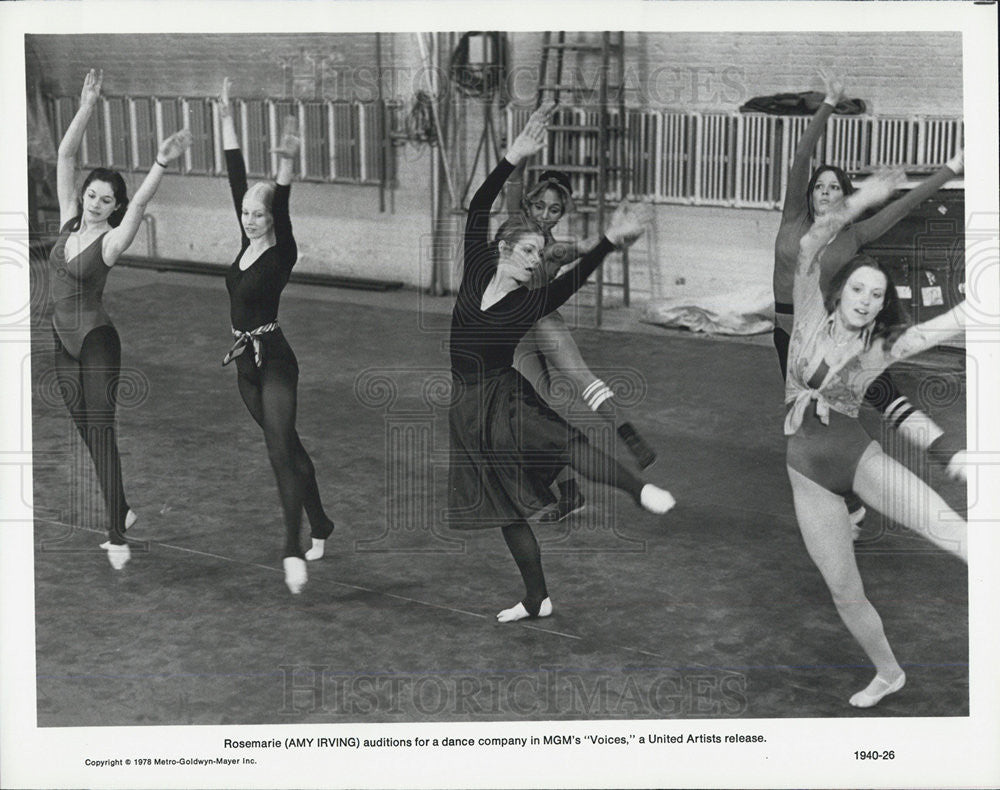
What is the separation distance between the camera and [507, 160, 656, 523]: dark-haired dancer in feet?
18.8

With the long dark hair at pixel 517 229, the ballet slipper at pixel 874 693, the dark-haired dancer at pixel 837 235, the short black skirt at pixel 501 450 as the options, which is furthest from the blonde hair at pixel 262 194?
the ballet slipper at pixel 874 693

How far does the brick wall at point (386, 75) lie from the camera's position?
573cm

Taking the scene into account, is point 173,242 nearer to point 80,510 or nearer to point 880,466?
point 80,510

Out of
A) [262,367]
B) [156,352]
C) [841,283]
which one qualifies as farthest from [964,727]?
[156,352]

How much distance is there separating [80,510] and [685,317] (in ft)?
8.83

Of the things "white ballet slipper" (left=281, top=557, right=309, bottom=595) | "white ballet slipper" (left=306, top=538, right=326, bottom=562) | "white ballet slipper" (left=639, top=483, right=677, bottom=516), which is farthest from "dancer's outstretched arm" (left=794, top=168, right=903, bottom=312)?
"white ballet slipper" (left=281, top=557, right=309, bottom=595)

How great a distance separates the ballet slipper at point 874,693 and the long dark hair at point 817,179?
175 cm

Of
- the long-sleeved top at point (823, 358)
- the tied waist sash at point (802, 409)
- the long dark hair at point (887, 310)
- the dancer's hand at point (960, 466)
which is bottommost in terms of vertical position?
the dancer's hand at point (960, 466)

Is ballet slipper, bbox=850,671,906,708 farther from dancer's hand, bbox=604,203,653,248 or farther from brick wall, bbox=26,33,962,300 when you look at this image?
dancer's hand, bbox=604,203,653,248

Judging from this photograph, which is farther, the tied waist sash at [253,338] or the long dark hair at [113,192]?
the tied waist sash at [253,338]

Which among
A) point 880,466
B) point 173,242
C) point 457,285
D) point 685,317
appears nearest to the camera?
point 880,466

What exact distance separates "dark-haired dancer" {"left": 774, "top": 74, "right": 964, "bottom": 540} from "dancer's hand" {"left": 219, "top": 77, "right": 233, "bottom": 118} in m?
2.18

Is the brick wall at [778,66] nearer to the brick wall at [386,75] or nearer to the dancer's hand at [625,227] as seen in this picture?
the brick wall at [386,75]

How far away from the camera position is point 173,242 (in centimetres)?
622
